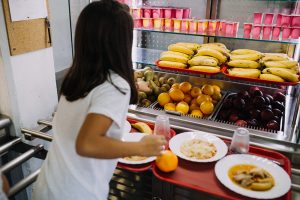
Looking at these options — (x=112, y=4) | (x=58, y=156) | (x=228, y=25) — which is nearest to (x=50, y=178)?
(x=58, y=156)

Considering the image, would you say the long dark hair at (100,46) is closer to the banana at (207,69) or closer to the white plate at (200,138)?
the white plate at (200,138)

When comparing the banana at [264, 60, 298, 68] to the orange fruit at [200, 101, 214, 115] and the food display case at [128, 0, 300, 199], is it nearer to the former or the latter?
the food display case at [128, 0, 300, 199]

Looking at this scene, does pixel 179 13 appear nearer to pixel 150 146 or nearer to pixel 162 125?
pixel 162 125

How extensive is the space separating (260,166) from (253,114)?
1.65 ft

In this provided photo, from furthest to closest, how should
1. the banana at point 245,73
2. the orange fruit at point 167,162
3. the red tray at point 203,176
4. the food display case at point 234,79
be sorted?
the banana at point 245,73
the food display case at point 234,79
the orange fruit at point 167,162
the red tray at point 203,176

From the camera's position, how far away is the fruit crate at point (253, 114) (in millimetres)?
1747

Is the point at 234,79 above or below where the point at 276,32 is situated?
below

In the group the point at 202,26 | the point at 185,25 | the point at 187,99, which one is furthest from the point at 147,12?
the point at 187,99

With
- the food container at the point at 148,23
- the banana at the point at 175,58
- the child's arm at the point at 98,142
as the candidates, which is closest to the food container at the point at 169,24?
the food container at the point at 148,23

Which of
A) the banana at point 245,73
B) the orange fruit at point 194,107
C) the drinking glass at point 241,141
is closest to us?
the drinking glass at point 241,141

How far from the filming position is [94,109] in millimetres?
1004

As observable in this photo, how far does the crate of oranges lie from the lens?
188 cm

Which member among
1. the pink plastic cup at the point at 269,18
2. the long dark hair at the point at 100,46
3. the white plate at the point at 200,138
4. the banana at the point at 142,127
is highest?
the pink plastic cup at the point at 269,18

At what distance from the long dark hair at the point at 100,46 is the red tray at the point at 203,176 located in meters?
0.56
